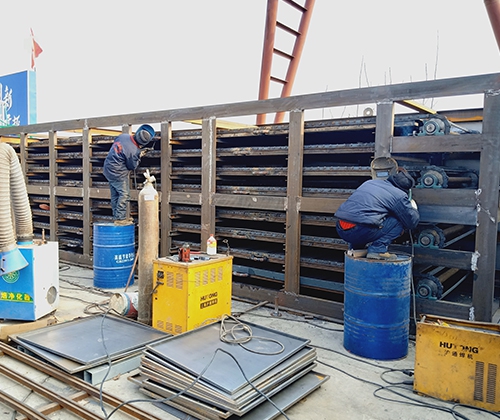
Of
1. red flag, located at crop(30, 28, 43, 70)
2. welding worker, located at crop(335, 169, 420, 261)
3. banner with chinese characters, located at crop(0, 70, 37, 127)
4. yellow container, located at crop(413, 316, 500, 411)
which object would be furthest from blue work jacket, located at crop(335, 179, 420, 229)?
red flag, located at crop(30, 28, 43, 70)

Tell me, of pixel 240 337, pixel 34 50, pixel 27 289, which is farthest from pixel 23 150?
pixel 34 50

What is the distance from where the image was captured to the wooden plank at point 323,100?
4.27 m

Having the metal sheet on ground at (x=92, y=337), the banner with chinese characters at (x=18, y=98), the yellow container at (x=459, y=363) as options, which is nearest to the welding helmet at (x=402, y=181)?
the yellow container at (x=459, y=363)

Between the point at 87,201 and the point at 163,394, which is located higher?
the point at 87,201

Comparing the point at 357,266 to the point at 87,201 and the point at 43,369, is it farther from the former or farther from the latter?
the point at 87,201

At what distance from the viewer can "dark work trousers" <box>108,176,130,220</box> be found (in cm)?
710

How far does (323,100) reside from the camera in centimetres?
527

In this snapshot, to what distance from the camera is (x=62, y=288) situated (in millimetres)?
6633

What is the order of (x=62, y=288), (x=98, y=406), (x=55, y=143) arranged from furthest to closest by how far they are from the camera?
(x=55, y=143)
(x=62, y=288)
(x=98, y=406)

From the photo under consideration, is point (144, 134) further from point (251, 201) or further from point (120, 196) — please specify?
point (251, 201)

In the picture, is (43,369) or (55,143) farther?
(55,143)

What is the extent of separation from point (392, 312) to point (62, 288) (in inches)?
197

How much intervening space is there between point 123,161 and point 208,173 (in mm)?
1582

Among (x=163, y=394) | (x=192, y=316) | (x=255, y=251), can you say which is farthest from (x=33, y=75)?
(x=163, y=394)
